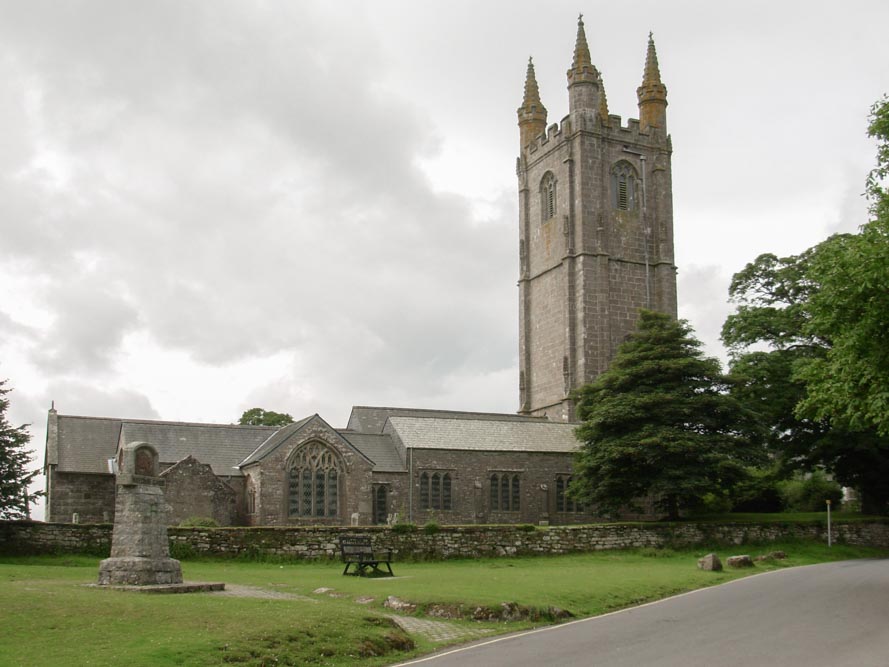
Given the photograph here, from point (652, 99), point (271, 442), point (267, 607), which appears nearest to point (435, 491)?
point (271, 442)

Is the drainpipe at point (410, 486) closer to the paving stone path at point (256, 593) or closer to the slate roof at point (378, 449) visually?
the slate roof at point (378, 449)

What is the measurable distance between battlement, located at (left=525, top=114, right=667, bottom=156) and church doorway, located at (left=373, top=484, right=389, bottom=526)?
30305 millimetres

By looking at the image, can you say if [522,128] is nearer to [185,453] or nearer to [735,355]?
[735,355]

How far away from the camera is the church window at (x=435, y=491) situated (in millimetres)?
48500

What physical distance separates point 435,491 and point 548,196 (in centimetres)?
2721

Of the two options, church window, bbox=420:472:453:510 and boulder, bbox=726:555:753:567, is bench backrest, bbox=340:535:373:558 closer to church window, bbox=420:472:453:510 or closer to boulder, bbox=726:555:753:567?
boulder, bbox=726:555:753:567

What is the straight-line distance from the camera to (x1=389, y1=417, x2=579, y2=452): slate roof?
50.4 m

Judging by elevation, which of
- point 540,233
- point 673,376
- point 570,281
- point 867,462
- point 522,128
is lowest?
point 867,462

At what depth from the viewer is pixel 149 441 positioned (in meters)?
44.1

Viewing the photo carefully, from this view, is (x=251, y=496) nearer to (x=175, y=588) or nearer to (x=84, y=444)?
(x=84, y=444)

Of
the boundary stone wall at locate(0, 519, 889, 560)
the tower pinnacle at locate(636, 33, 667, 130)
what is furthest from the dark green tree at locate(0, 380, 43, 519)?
the tower pinnacle at locate(636, 33, 667, 130)

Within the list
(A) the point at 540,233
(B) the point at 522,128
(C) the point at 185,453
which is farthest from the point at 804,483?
(C) the point at 185,453

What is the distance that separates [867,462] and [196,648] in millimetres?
41246

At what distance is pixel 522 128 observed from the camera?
73.4m
